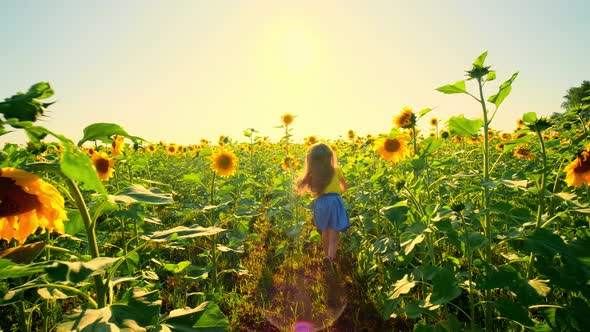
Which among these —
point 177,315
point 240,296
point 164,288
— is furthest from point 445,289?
point 164,288

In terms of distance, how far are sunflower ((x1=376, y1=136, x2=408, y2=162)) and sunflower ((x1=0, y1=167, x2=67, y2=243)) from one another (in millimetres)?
3513

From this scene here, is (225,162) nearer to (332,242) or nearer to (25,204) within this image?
(332,242)

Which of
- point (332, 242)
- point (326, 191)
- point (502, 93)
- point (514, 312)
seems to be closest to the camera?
point (514, 312)

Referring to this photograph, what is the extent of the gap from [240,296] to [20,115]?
2.83 metres

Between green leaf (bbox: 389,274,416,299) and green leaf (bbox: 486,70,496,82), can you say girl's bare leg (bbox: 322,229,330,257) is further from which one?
green leaf (bbox: 486,70,496,82)

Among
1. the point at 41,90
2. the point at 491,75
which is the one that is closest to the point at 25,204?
the point at 41,90

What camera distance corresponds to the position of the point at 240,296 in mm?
3189

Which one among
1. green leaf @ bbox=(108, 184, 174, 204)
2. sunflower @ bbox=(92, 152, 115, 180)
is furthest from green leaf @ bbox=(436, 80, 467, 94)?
sunflower @ bbox=(92, 152, 115, 180)

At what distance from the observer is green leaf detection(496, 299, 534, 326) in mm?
1547

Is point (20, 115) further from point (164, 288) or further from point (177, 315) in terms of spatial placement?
point (164, 288)

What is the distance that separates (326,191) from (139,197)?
132 inches

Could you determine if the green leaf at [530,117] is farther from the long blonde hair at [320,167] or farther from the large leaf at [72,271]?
the long blonde hair at [320,167]

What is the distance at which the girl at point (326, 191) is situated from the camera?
4.13m

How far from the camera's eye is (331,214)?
4.16 meters
